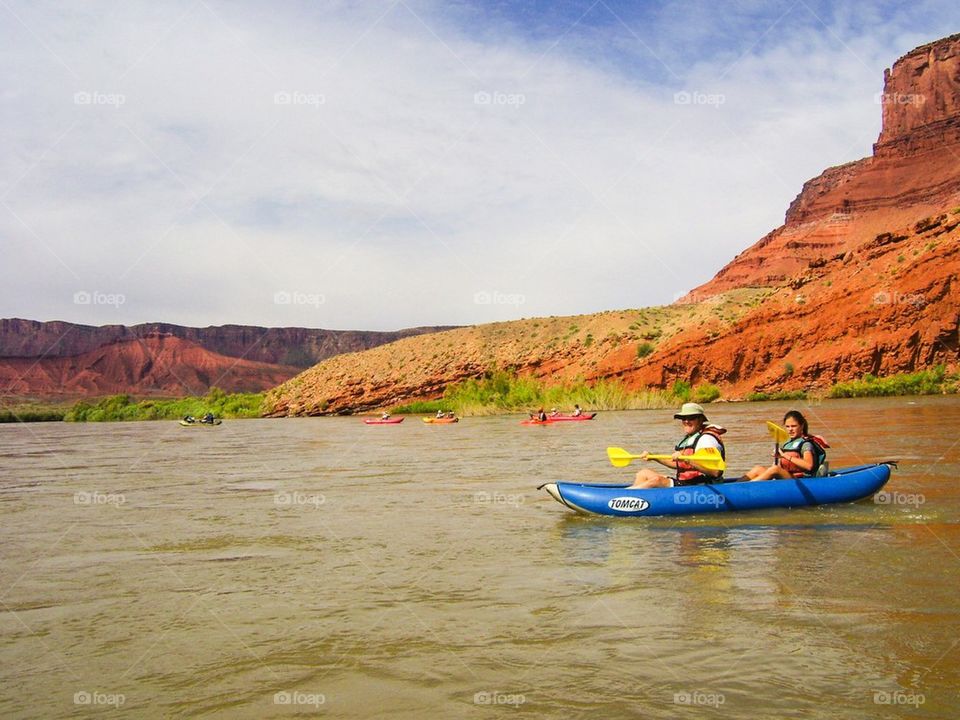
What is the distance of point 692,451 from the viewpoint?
29.4ft

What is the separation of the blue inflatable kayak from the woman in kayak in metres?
0.25

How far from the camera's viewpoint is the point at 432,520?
376 inches

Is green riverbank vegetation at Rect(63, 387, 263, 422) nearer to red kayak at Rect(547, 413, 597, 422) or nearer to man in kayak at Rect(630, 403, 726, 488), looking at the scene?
red kayak at Rect(547, 413, 597, 422)

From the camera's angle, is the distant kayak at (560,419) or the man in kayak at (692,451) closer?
the man in kayak at (692,451)

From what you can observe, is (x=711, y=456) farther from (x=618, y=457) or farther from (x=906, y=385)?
(x=906, y=385)

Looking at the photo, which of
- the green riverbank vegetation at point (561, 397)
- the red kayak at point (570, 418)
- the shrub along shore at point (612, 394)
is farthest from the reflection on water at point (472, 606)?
the green riverbank vegetation at point (561, 397)

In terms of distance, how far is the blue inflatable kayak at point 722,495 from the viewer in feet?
28.4

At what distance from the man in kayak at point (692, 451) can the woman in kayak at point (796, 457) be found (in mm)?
589

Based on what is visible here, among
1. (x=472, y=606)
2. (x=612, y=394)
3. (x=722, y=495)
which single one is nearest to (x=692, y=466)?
(x=722, y=495)

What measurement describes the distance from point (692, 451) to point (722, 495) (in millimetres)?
586

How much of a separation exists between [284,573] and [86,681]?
255 centimetres

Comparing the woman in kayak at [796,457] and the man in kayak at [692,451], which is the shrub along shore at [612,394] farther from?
the man in kayak at [692,451]

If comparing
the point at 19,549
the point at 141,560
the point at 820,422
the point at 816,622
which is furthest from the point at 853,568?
the point at 820,422

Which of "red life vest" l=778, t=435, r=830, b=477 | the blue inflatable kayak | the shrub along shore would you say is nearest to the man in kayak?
the blue inflatable kayak
